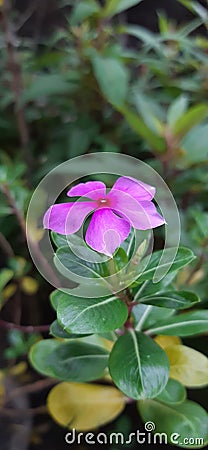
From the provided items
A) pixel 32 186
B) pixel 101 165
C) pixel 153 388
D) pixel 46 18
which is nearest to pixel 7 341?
pixel 32 186

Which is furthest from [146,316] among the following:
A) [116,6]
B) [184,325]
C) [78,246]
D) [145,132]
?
[116,6]

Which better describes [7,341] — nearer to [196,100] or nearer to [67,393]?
[67,393]

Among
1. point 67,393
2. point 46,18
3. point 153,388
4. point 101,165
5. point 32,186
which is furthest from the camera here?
point 46,18

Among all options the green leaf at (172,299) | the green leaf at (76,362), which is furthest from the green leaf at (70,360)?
the green leaf at (172,299)

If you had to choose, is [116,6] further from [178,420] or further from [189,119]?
[178,420]

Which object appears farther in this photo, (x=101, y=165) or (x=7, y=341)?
(x=7, y=341)
